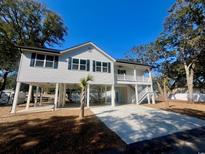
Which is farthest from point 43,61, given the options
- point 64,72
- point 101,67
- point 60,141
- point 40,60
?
point 60,141

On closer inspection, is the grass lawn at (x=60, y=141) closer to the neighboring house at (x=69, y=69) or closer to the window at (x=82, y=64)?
the neighboring house at (x=69, y=69)

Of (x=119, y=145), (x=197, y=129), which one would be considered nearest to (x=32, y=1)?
(x=119, y=145)

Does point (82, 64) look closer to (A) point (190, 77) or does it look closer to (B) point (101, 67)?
(B) point (101, 67)

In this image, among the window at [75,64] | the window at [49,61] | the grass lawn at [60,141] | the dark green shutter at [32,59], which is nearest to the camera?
the grass lawn at [60,141]

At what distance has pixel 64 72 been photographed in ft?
46.7

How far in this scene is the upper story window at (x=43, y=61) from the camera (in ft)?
42.9

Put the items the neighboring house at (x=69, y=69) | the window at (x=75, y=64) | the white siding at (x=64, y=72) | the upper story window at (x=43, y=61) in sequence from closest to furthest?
the white siding at (x=64, y=72) < the neighboring house at (x=69, y=69) < the upper story window at (x=43, y=61) < the window at (x=75, y=64)

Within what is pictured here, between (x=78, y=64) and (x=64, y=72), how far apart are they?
2072 millimetres

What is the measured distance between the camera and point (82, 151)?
179 inches

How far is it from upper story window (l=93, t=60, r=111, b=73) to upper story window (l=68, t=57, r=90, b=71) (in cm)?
99

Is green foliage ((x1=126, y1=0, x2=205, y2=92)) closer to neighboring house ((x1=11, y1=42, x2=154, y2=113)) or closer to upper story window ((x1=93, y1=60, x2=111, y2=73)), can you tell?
neighboring house ((x1=11, y1=42, x2=154, y2=113))

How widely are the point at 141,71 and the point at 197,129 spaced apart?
50.6ft

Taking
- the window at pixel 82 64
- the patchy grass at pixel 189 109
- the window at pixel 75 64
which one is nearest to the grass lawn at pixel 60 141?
the patchy grass at pixel 189 109

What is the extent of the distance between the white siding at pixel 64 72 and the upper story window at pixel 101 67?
17.8 inches
